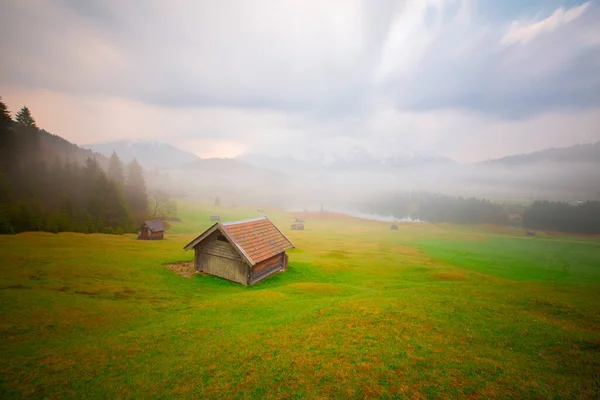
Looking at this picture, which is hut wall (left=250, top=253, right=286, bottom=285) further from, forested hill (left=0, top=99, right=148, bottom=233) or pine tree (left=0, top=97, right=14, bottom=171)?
pine tree (left=0, top=97, right=14, bottom=171)

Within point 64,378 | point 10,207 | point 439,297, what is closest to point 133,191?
point 10,207

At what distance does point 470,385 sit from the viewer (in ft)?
25.1

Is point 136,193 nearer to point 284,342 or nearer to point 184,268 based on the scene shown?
point 184,268

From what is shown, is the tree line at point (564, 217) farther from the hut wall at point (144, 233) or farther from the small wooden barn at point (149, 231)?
the hut wall at point (144, 233)

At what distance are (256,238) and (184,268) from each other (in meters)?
9.33

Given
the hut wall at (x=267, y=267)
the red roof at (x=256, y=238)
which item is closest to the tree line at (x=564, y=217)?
the hut wall at (x=267, y=267)

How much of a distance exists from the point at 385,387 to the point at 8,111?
360 ft

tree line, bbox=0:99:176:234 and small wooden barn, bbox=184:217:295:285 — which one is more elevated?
tree line, bbox=0:99:176:234

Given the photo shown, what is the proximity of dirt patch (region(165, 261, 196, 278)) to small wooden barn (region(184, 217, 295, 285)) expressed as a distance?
952 millimetres

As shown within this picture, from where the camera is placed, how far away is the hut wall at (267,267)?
24234 mm

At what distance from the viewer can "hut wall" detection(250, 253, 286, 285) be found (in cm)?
→ 2423

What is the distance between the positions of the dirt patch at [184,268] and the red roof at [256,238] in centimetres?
676

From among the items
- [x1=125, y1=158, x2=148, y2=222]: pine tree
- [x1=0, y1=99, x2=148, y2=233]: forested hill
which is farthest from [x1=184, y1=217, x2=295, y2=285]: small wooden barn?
[x1=125, y1=158, x2=148, y2=222]: pine tree

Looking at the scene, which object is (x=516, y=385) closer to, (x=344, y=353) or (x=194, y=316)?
(x=344, y=353)
